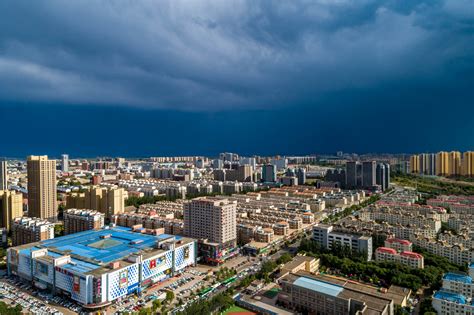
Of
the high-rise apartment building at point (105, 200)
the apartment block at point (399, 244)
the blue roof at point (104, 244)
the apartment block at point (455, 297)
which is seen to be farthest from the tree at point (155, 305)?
the high-rise apartment building at point (105, 200)

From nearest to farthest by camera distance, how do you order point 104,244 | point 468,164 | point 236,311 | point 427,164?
point 236,311, point 104,244, point 468,164, point 427,164

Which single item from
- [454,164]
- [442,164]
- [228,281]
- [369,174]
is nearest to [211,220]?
[228,281]

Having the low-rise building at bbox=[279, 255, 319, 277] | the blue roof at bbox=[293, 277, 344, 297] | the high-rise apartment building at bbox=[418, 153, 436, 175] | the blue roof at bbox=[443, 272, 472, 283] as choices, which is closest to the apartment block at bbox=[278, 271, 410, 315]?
the blue roof at bbox=[293, 277, 344, 297]

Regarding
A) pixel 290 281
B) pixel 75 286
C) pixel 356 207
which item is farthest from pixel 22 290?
pixel 356 207

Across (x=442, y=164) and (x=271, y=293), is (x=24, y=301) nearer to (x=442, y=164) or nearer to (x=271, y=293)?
(x=271, y=293)

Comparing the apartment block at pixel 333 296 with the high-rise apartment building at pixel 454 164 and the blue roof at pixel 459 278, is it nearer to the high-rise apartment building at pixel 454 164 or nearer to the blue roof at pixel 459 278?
the blue roof at pixel 459 278

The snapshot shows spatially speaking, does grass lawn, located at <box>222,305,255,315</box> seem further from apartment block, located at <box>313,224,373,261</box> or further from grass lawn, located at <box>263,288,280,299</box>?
apartment block, located at <box>313,224,373,261</box>
